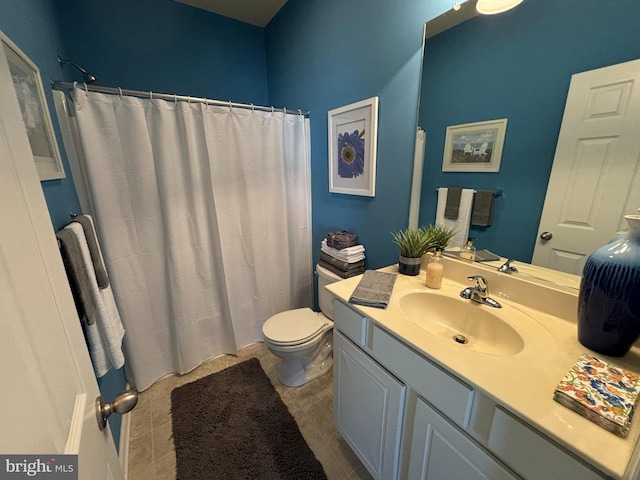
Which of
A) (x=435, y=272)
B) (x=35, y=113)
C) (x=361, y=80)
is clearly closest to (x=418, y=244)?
(x=435, y=272)

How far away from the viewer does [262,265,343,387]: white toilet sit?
5.27ft

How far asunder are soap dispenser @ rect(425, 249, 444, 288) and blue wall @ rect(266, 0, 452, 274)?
0.32m

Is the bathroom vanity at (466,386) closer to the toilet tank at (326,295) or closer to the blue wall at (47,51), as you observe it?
the toilet tank at (326,295)

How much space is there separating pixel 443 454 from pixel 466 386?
0.28 m

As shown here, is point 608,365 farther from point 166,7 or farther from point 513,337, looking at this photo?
point 166,7

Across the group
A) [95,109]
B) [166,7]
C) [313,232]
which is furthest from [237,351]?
[166,7]

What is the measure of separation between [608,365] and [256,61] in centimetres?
285

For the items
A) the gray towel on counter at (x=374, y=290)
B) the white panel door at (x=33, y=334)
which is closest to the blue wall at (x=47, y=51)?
the white panel door at (x=33, y=334)

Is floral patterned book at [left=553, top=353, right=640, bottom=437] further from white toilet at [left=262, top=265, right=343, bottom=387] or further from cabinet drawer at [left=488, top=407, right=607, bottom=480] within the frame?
white toilet at [left=262, top=265, right=343, bottom=387]

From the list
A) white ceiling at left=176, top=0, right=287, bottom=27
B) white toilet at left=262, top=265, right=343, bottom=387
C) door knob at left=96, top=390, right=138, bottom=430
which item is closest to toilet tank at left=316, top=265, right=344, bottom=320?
white toilet at left=262, top=265, right=343, bottom=387

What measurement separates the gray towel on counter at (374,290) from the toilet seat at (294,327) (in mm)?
614

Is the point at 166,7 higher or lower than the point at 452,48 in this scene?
higher

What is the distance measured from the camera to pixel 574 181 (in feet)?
2.90

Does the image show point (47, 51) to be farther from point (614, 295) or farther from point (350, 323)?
point (614, 295)
